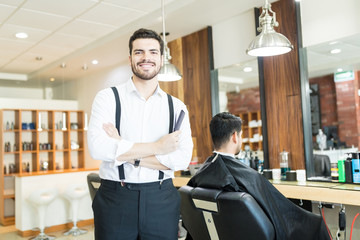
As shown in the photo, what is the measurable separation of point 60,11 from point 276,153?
9.73 feet

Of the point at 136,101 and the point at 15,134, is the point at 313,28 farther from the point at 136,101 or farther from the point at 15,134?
the point at 15,134

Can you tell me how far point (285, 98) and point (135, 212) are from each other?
270 cm

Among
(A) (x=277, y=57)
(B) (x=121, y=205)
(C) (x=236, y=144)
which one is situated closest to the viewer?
(B) (x=121, y=205)

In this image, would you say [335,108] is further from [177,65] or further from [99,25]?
[99,25]

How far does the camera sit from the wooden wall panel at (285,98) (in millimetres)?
3611

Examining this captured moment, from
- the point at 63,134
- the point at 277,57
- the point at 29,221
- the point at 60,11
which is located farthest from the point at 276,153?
the point at 63,134

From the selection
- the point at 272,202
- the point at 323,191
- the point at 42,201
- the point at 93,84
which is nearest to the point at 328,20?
the point at 323,191

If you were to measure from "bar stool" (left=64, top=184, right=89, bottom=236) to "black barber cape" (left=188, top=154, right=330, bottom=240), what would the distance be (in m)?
3.25

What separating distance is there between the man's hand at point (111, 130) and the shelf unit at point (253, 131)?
3.19 m

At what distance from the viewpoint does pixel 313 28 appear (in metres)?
3.52

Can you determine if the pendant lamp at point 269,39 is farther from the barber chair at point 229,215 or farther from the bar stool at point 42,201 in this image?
the bar stool at point 42,201

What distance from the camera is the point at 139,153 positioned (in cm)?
149

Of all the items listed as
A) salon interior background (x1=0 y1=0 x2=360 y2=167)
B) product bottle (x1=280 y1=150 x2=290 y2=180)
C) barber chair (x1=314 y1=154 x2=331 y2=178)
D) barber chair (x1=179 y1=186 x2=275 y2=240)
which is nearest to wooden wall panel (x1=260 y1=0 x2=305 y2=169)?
product bottle (x1=280 y1=150 x2=290 y2=180)

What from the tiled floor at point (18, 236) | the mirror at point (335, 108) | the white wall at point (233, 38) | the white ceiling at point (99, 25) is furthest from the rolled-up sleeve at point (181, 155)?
the mirror at point (335, 108)
